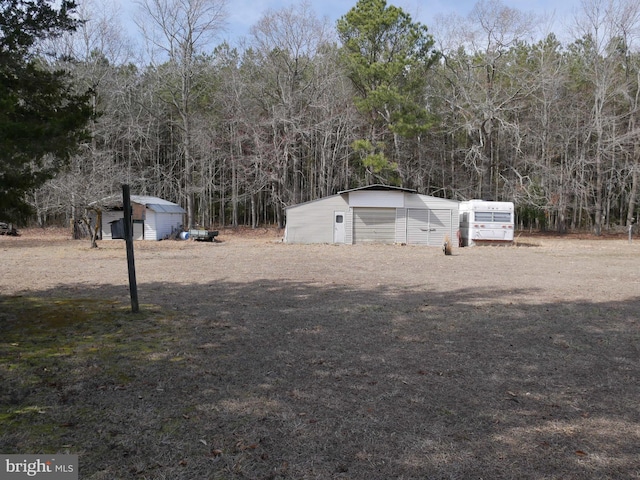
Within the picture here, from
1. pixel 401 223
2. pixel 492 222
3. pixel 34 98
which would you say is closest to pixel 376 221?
pixel 401 223

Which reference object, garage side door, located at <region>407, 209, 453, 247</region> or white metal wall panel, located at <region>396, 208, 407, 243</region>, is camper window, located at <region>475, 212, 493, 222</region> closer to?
garage side door, located at <region>407, 209, 453, 247</region>

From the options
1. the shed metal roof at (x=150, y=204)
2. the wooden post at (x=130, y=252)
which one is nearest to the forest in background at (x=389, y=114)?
the shed metal roof at (x=150, y=204)

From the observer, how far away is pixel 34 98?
5.82 meters

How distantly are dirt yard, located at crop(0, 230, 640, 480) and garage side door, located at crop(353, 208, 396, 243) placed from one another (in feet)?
56.7

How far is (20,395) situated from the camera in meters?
3.90

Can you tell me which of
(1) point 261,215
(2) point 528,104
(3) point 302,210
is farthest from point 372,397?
(1) point 261,215

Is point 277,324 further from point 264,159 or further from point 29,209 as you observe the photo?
point 264,159

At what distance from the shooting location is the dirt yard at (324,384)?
9.84ft

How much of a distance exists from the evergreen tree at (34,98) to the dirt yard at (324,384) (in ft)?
6.08

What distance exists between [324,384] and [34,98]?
4.90 meters

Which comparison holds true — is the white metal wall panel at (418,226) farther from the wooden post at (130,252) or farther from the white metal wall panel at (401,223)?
the wooden post at (130,252)

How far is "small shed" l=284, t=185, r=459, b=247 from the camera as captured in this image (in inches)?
1048

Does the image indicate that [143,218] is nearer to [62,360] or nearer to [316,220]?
[316,220]

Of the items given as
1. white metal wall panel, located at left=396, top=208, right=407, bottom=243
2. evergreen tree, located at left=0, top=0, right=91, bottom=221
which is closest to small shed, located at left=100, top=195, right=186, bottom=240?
white metal wall panel, located at left=396, top=208, right=407, bottom=243
